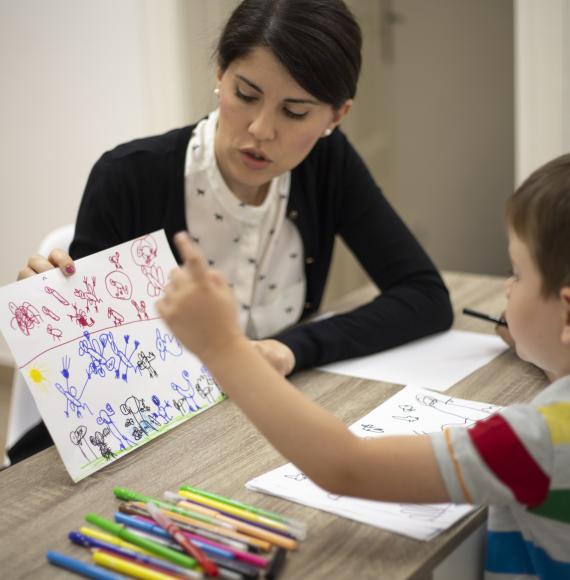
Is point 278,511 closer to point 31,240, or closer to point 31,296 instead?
point 31,296

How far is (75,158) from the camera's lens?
9.64 ft

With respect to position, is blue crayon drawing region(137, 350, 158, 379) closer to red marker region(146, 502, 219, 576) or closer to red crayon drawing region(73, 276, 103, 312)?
red crayon drawing region(73, 276, 103, 312)

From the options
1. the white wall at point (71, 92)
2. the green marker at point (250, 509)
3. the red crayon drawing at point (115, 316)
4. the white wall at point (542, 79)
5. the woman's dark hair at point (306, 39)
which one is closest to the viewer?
the green marker at point (250, 509)

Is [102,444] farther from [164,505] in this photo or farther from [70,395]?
[164,505]

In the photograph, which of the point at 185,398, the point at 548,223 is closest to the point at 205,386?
the point at 185,398

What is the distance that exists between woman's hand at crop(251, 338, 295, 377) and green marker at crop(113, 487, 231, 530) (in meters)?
0.37

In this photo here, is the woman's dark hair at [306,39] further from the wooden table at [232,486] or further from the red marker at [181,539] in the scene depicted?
the red marker at [181,539]

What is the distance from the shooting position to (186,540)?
0.76 metres

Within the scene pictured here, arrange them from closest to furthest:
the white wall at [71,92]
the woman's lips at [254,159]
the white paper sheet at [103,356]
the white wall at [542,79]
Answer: the white paper sheet at [103,356]
the woman's lips at [254,159]
the white wall at [542,79]
the white wall at [71,92]

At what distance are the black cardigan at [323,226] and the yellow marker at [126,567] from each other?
572mm

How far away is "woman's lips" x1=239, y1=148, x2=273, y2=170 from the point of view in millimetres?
1336

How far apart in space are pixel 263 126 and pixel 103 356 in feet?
1.54

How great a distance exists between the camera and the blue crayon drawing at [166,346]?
1117 mm

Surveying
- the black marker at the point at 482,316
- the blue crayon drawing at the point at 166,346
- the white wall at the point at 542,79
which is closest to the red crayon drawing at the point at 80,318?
the blue crayon drawing at the point at 166,346
